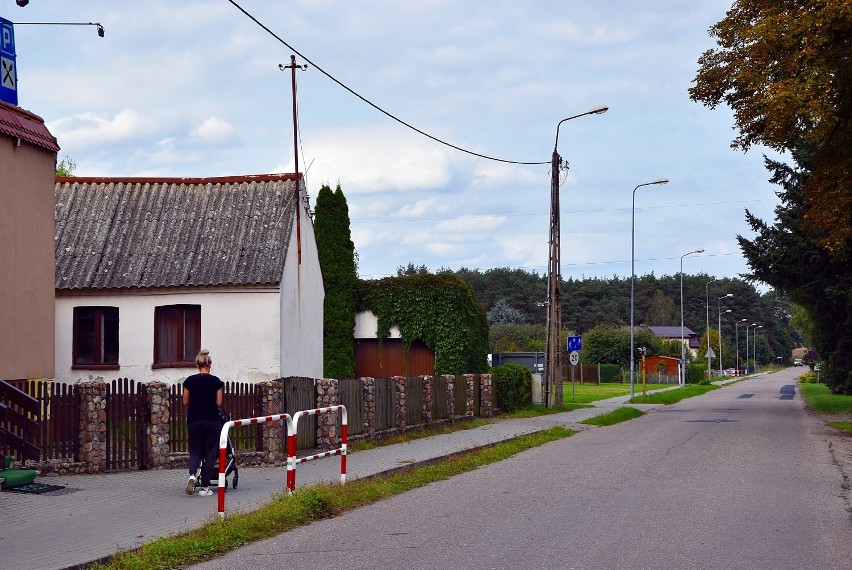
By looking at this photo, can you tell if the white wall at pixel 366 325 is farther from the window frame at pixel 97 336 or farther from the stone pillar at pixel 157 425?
the stone pillar at pixel 157 425

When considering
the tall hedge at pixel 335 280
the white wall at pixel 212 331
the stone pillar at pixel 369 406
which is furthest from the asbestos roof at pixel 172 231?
the stone pillar at pixel 369 406

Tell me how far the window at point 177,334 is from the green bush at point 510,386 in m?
9.28

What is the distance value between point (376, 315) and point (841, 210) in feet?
48.3

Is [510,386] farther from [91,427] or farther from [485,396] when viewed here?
[91,427]

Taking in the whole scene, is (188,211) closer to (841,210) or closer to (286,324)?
(286,324)

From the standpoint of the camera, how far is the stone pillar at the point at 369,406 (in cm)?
2003

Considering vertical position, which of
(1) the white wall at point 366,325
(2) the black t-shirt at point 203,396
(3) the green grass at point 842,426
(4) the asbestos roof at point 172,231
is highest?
(4) the asbestos roof at point 172,231

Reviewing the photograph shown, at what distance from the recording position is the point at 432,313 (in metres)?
31.2

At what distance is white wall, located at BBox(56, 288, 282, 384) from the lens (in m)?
25.2

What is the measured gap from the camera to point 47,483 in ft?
44.4

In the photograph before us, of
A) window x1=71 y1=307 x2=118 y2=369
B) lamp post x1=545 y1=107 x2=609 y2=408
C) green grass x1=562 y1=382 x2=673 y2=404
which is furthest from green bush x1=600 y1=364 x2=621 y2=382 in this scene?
window x1=71 y1=307 x2=118 y2=369

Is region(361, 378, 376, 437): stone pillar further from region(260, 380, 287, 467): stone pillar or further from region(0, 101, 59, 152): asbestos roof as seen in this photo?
region(0, 101, 59, 152): asbestos roof

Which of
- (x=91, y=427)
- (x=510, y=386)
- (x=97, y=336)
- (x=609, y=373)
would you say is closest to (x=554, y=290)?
(x=510, y=386)

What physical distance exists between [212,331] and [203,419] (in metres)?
13.0
